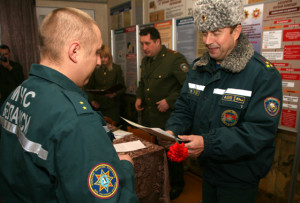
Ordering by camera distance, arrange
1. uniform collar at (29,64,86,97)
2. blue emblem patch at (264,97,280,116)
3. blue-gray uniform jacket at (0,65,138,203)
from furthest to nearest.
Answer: blue emblem patch at (264,97,280,116), uniform collar at (29,64,86,97), blue-gray uniform jacket at (0,65,138,203)

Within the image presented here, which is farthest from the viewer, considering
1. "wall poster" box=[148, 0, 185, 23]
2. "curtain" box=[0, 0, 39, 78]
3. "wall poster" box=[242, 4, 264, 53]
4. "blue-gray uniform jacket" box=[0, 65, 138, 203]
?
"curtain" box=[0, 0, 39, 78]

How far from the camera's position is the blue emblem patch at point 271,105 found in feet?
3.84

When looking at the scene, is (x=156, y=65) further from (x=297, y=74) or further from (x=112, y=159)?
(x=112, y=159)

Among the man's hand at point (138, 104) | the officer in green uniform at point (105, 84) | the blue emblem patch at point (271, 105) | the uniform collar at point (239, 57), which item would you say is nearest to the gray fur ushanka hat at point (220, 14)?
the uniform collar at point (239, 57)

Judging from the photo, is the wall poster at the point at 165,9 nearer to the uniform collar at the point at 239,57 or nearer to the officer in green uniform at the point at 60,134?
the uniform collar at the point at 239,57

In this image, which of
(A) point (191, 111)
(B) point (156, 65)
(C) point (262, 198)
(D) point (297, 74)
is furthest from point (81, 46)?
(C) point (262, 198)

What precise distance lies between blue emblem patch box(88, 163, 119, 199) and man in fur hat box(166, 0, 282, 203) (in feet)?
2.19

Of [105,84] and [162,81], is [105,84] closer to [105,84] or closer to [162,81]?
[105,84]

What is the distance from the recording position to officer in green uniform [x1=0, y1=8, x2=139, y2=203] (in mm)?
628

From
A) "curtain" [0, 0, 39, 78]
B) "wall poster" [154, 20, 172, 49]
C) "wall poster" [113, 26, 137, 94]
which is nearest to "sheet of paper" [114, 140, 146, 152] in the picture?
"wall poster" [154, 20, 172, 49]

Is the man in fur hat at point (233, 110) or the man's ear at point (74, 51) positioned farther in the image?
the man in fur hat at point (233, 110)

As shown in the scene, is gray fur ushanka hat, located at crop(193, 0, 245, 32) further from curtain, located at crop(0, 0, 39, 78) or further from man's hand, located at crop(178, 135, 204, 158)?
curtain, located at crop(0, 0, 39, 78)

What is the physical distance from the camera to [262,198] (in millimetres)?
2322

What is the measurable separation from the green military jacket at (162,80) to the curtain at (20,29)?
2.86 m
